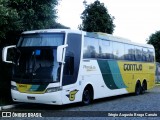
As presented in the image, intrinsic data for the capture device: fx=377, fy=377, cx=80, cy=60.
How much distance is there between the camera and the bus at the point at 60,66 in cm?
1421

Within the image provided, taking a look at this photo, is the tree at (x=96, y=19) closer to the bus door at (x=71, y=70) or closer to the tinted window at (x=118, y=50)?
the tinted window at (x=118, y=50)

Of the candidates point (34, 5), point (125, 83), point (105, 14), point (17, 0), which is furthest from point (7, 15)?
point (105, 14)

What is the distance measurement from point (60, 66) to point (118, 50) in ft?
20.5

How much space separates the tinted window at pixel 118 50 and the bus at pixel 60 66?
652mm

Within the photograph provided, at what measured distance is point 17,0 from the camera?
1553 centimetres

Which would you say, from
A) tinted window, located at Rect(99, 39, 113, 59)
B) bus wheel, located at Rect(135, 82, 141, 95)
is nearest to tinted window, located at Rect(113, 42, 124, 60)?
tinted window, located at Rect(99, 39, 113, 59)

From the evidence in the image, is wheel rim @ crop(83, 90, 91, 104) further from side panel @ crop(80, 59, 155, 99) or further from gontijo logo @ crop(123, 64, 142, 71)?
gontijo logo @ crop(123, 64, 142, 71)

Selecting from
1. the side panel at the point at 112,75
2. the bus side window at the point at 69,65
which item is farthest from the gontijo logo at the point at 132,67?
the bus side window at the point at 69,65

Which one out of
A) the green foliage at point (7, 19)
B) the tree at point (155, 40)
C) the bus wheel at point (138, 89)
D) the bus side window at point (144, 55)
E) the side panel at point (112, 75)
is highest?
the tree at point (155, 40)

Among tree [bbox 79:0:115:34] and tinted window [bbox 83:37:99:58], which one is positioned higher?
tree [bbox 79:0:115:34]

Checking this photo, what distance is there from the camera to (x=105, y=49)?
1817 centimetres

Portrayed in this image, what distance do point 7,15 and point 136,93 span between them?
36.8 ft

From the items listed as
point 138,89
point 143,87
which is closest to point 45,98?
point 138,89

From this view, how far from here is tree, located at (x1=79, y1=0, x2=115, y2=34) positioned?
35469 millimetres
